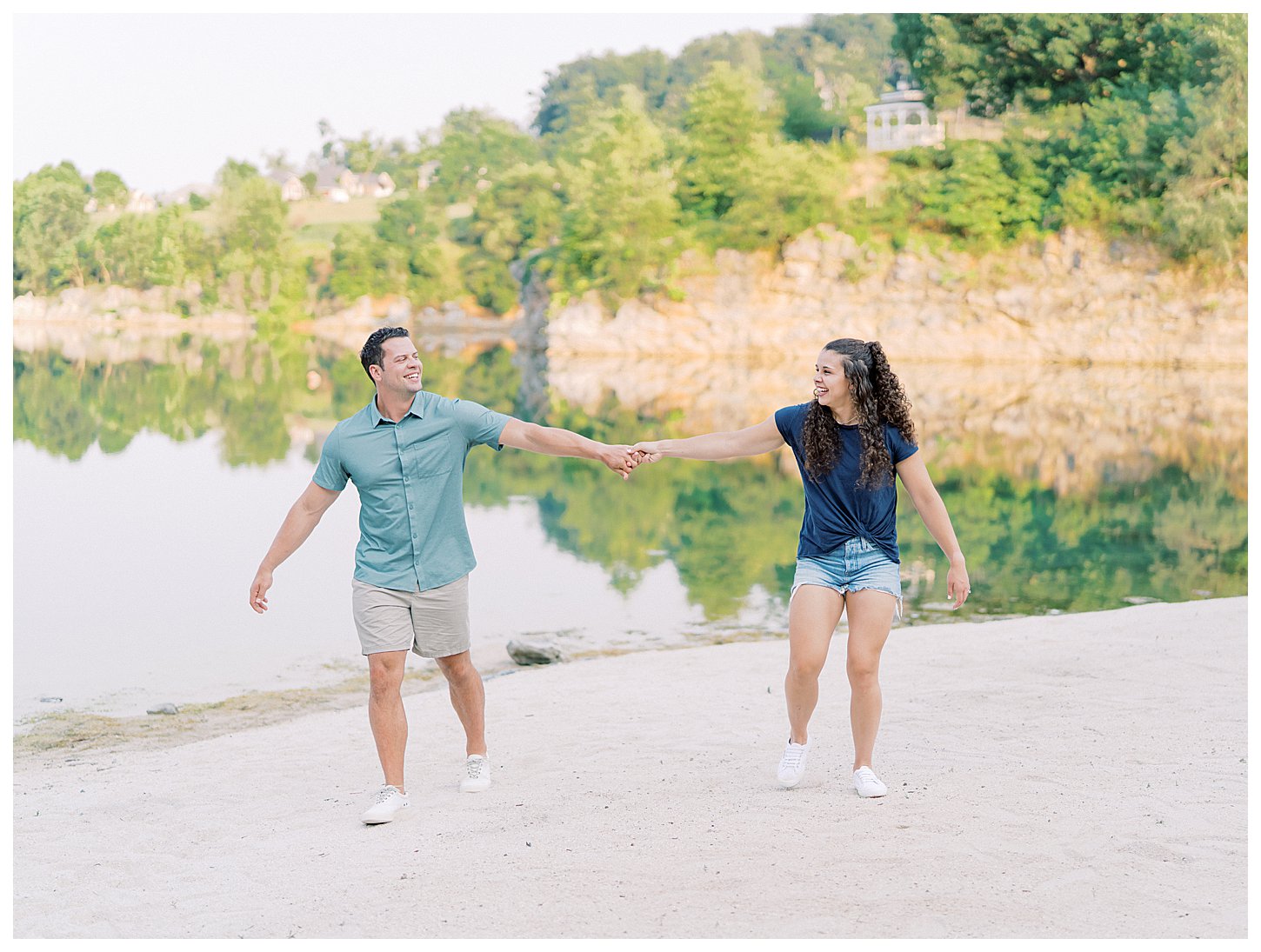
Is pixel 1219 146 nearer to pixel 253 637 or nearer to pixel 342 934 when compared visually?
pixel 253 637

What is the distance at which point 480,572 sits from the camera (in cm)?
1388

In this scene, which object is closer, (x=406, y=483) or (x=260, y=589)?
(x=406, y=483)

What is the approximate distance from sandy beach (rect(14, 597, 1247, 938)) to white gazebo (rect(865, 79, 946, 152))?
50030 mm

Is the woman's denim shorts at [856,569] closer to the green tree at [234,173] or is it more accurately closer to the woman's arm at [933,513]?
the woman's arm at [933,513]

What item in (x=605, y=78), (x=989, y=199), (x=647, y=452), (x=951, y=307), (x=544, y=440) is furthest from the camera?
(x=605, y=78)

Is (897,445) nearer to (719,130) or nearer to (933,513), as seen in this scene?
(933,513)

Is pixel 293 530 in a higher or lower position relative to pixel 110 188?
lower

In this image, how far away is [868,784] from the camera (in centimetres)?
508

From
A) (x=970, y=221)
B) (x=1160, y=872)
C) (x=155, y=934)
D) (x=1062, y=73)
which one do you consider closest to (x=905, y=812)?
(x=1160, y=872)

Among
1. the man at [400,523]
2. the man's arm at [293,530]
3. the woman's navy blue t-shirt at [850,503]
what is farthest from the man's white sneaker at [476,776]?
the woman's navy blue t-shirt at [850,503]

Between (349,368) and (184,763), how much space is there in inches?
1570

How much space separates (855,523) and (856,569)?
181 millimetres

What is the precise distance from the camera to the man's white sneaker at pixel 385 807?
5055 millimetres

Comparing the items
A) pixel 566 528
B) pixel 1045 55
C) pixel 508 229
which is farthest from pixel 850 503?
pixel 508 229
